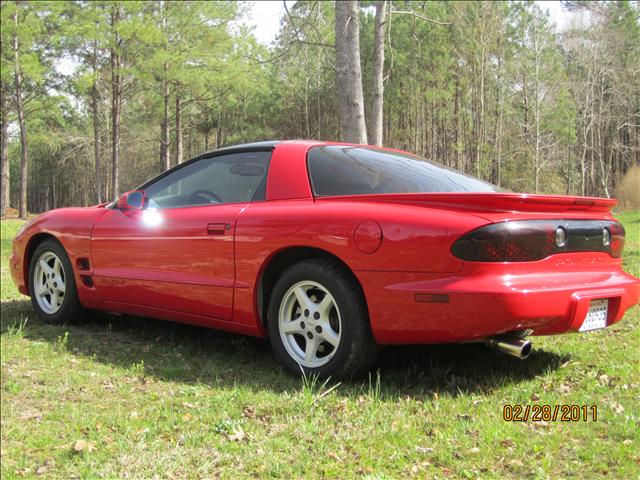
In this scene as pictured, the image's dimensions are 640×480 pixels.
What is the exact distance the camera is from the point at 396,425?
9.09 ft

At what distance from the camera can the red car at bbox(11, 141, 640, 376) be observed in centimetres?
293

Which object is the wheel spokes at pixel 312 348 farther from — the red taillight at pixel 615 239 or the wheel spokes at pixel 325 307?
the red taillight at pixel 615 239

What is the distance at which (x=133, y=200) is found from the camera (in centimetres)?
457

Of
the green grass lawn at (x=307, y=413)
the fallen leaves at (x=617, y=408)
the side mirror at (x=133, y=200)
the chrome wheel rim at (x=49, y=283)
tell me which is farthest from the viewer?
the chrome wheel rim at (x=49, y=283)

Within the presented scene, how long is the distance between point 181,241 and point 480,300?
2.14m

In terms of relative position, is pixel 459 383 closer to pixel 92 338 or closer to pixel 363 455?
pixel 363 455

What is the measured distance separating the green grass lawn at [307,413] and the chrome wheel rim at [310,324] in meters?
0.18

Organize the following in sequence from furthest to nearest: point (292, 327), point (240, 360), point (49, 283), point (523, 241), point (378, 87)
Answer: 1. point (378, 87)
2. point (49, 283)
3. point (240, 360)
4. point (292, 327)
5. point (523, 241)

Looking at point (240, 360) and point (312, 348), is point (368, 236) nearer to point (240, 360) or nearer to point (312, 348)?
point (312, 348)

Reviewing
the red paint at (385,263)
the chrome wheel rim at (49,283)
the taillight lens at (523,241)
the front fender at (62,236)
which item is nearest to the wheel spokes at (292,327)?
the red paint at (385,263)

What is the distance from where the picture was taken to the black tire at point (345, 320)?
3188mm

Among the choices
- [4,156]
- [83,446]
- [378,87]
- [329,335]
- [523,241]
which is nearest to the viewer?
[83,446]

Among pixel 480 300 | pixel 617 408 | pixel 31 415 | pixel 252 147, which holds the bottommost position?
pixel 31 415

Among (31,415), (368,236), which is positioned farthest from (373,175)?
(31,415)
